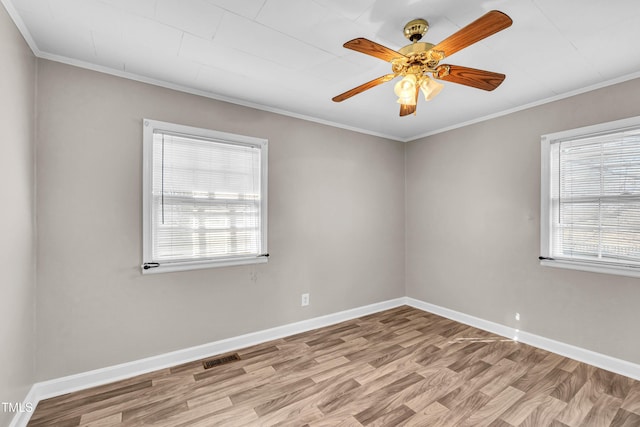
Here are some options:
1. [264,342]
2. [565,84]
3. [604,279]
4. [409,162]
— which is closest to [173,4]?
[264,342]

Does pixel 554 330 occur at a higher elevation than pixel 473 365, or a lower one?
higher

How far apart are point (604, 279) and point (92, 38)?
4363 millimetres

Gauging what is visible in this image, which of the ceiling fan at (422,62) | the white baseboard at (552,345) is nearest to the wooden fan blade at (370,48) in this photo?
the ceiling fan at (422,62)

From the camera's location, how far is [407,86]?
173 cm

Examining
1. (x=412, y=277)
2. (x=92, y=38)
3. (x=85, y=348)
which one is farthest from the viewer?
(x=412, y=277)

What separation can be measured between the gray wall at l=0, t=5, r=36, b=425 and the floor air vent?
1.17 meters

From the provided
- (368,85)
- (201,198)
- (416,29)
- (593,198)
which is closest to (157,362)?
(201,198)

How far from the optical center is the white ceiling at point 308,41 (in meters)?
1.61

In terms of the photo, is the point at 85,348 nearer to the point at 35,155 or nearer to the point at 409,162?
the point at 35,155

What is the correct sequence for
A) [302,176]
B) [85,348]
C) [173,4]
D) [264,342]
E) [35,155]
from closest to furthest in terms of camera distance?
1. [173,4]
2. [35,155]
3. [85,348]
4. [264,342]
5. [302,176]

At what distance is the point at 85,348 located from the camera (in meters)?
2.23

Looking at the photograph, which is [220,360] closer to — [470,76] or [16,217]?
[16,217]

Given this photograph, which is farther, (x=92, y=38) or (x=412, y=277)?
(x=412, y=277)

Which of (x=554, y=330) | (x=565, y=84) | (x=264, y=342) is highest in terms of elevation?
(x=565, y=84)
